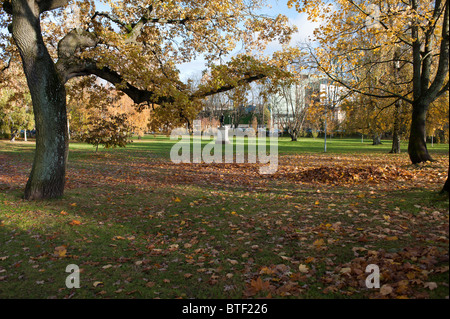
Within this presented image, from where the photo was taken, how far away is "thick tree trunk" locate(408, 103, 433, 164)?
12.8m

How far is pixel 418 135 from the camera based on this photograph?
13.0 m

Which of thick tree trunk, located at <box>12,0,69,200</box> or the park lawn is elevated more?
thick tree trunk, located at <box>12,0,69,200</box>

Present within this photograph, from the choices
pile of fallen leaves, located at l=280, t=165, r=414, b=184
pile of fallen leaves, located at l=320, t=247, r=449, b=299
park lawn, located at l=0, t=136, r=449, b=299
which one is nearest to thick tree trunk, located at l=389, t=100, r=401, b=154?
pile of fallen leaves, located at l=280, t=165, r=414, b=184

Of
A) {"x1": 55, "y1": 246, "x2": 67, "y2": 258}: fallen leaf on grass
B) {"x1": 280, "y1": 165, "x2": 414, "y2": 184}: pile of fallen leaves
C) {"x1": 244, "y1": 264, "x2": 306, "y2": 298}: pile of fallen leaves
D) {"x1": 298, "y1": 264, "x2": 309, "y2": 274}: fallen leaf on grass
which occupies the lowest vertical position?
{"x1": 55, "y1": 246, "x2": 67, "y2": 258}: fallen leaf on grass

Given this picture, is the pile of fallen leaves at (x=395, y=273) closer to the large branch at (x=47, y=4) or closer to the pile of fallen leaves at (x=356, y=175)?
the pile of fallen leaves at (x=356, y=175)

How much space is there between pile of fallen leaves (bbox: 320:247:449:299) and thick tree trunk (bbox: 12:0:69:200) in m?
7.34

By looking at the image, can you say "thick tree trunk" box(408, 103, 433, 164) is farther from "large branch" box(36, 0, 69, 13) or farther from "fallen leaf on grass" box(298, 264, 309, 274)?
"large branch" box(36, 0, 69, 13)

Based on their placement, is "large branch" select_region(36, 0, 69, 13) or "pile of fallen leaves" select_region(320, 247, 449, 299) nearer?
"pile of fallen leaves" select_region(320, 247, 449, 299)

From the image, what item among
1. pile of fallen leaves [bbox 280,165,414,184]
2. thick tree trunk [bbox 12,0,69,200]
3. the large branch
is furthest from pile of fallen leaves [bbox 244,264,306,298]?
the large branch

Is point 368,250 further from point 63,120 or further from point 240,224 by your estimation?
point 63,120

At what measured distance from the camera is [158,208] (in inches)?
316

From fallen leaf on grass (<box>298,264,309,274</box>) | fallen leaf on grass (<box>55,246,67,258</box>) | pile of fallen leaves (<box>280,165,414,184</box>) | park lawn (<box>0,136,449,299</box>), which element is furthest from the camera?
pile of fallen leaves (<box>280,165,414,184</box>)

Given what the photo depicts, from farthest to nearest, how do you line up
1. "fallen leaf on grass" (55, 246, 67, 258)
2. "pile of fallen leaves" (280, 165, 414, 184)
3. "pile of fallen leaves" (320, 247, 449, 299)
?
"pile of fallen leaves" (280, 165, 414, 184)
"fallen leaf on grass" (55, 246, 67, 258)
"pile of fallen leaves" (320, 247, 449, 299)

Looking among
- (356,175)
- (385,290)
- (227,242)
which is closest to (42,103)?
(227,242)
